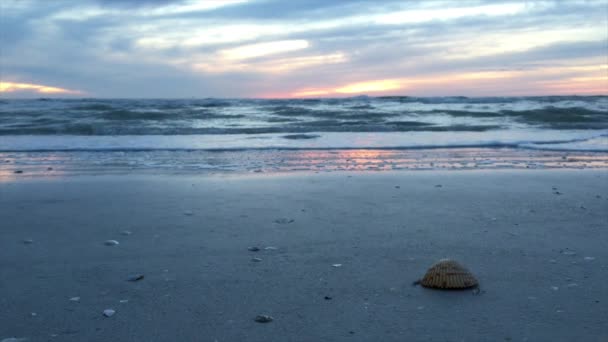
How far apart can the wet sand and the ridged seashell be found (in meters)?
0.06

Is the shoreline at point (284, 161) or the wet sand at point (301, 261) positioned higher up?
the shoreline at point (284, 161)

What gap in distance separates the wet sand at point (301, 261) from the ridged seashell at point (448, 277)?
0.06m

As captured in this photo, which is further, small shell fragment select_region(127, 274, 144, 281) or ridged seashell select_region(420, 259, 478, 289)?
small shell fragment select_region(127, 274, 144, 281)

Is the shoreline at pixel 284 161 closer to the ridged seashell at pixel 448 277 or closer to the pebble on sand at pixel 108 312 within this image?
the ridged seashell at pixel 448 277

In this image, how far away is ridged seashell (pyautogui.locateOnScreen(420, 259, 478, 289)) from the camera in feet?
9.93

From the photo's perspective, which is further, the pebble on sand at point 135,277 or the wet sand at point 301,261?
the pebble on sand at point 135,277

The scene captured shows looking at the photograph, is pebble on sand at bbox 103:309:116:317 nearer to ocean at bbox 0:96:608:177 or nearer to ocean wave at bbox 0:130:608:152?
ocean at bbox 0:96:608:177

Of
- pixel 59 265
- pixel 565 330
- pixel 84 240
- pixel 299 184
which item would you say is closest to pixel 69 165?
pixel 299 184

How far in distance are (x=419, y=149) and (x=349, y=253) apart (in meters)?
7.16

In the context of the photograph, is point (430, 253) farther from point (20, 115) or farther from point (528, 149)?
point (20, 115)

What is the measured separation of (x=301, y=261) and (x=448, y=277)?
0.95m

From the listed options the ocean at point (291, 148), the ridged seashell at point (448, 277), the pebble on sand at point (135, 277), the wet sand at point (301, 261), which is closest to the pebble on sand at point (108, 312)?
the wet sand at point (301, 261)

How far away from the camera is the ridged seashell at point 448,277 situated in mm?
3027

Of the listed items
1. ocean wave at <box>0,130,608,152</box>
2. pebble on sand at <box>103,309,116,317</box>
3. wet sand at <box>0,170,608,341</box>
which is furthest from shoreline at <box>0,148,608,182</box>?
pebble on sand at <box>103,309,116,317</box>
